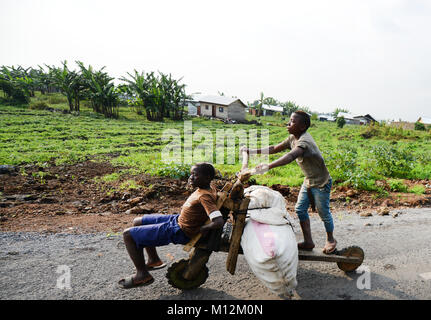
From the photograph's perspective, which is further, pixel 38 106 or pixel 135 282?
pixel 38 106

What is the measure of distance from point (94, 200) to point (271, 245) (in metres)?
4.77

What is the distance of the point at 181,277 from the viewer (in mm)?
2736

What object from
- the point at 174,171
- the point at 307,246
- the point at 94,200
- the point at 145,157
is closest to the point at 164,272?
the point at 307,246

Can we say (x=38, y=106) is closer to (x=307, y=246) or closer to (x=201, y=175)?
(x=201, y=175)

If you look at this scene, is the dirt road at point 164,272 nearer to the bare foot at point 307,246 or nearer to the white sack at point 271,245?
the bare foot at point 307,246

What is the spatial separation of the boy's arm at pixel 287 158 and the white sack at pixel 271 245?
0.33m

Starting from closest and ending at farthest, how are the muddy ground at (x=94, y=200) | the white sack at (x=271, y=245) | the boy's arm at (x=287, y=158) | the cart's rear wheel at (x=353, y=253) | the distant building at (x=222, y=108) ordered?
the white sack at (x=271, y=245)
the boy's arm at (x=287, y=158)
the cart's rear wheel at (x=353, y=253)
the muddy ground at (x=94, y=200)
the distant building at (x=222, y=108)

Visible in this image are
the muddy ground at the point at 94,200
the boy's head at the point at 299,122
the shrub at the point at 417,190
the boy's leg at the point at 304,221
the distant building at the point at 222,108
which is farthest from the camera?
the distant building at the point at 222,108

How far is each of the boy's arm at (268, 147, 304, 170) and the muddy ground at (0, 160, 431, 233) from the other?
9.49 ft

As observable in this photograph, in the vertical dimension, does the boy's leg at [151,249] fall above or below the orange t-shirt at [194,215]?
below

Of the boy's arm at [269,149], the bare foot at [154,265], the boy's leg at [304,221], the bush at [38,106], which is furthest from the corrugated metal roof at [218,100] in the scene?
the bare foot at [154,265]

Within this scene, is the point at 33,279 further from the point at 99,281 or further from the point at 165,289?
the point at 165,289

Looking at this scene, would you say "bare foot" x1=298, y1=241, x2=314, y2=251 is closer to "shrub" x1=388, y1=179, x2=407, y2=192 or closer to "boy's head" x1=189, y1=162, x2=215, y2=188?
"boy's head" x1=189, y1=162, x2=215, y2=188

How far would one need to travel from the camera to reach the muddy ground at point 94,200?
15.1ft
